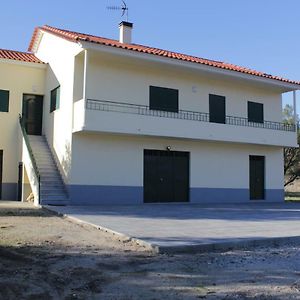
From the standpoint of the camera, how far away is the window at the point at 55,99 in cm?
2066

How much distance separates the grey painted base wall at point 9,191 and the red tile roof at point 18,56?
6084 mm

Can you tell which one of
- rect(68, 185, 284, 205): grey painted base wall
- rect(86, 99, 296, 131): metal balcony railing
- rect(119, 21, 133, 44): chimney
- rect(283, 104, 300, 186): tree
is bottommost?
rect(68, 185, 284, 205): grey painted base wall

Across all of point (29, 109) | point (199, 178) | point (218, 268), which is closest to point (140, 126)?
point (199, 178)

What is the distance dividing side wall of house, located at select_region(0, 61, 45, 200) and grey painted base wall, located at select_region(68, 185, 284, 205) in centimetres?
469

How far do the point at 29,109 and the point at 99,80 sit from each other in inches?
201

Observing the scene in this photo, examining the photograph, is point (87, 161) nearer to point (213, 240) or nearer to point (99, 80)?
point (99, 80)

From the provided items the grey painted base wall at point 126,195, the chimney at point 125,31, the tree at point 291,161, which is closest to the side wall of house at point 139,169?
the grey painted base wall at point 126,195

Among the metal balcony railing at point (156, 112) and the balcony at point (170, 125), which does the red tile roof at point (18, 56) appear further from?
the metal balcony railing at point (156, 112)

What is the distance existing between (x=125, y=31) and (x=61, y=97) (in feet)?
19.2

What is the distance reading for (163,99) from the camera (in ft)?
68.2

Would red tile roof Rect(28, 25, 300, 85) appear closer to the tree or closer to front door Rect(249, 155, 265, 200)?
front door Rect(249, 155, 265, 200)

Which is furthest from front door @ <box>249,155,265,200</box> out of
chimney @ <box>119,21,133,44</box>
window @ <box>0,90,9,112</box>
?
window @ <box>0,90,9,112</box>

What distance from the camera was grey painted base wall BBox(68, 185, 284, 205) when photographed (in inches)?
725

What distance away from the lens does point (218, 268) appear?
7.14 metres
